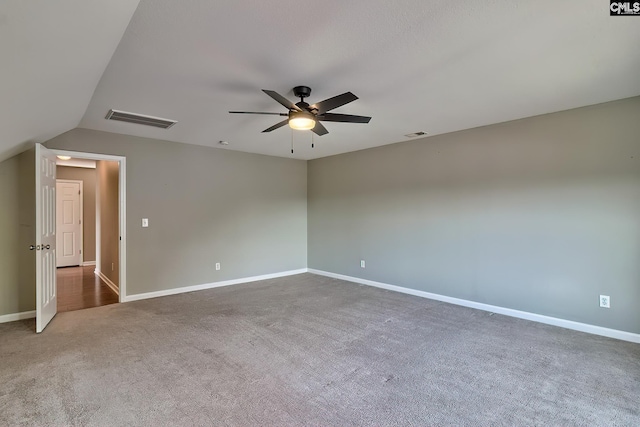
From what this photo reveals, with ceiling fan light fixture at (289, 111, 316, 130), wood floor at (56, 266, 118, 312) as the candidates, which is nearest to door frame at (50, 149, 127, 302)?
wood floor at (56, 266, 118, 312)

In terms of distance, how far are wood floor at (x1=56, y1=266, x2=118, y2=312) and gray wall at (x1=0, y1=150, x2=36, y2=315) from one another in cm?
53

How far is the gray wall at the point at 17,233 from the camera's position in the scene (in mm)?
3795

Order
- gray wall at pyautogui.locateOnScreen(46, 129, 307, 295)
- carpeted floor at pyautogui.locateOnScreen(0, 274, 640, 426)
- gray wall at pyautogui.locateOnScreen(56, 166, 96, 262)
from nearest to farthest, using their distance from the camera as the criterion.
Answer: carpeted floor at pyautogui.locateOnScreen(0, 274, 640, 426) → gray wall at pyautogui.locateOnScreen(46, 129, 307, 295) → gray wall at pyautogui.locateOnScreen(56, 166, 96, 262)

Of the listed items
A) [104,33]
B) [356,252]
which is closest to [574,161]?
[356,252]

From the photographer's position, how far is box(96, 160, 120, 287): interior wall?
524 centimetres

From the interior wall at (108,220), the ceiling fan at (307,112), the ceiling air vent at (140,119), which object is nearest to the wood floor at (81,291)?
the interior wall at (108,220)

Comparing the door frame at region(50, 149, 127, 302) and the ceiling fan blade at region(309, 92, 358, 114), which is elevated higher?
the ceiling fan blade at region(309, 92, 358, 114)

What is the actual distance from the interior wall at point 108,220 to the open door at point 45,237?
0.97 meters

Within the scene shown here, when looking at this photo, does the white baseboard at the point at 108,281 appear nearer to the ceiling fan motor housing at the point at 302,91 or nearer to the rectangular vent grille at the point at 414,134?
the ceiling fan motor housing at the point at 302,91

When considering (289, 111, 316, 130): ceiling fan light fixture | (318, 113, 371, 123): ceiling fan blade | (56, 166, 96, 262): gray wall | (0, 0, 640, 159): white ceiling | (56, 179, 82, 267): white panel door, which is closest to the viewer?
(0, 0, 640, 159): white ceiling

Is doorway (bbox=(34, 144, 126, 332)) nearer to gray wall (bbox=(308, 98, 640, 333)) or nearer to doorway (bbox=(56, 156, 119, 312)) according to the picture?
doorway (bbox=(56, 156, 119, 312))

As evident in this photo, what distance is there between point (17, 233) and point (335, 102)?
4.20 metres

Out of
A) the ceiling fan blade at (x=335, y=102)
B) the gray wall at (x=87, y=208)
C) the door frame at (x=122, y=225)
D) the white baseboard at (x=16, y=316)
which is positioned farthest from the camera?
the gray wall at (x=87, y=208)

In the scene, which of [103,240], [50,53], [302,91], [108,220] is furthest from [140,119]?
[103,240]
